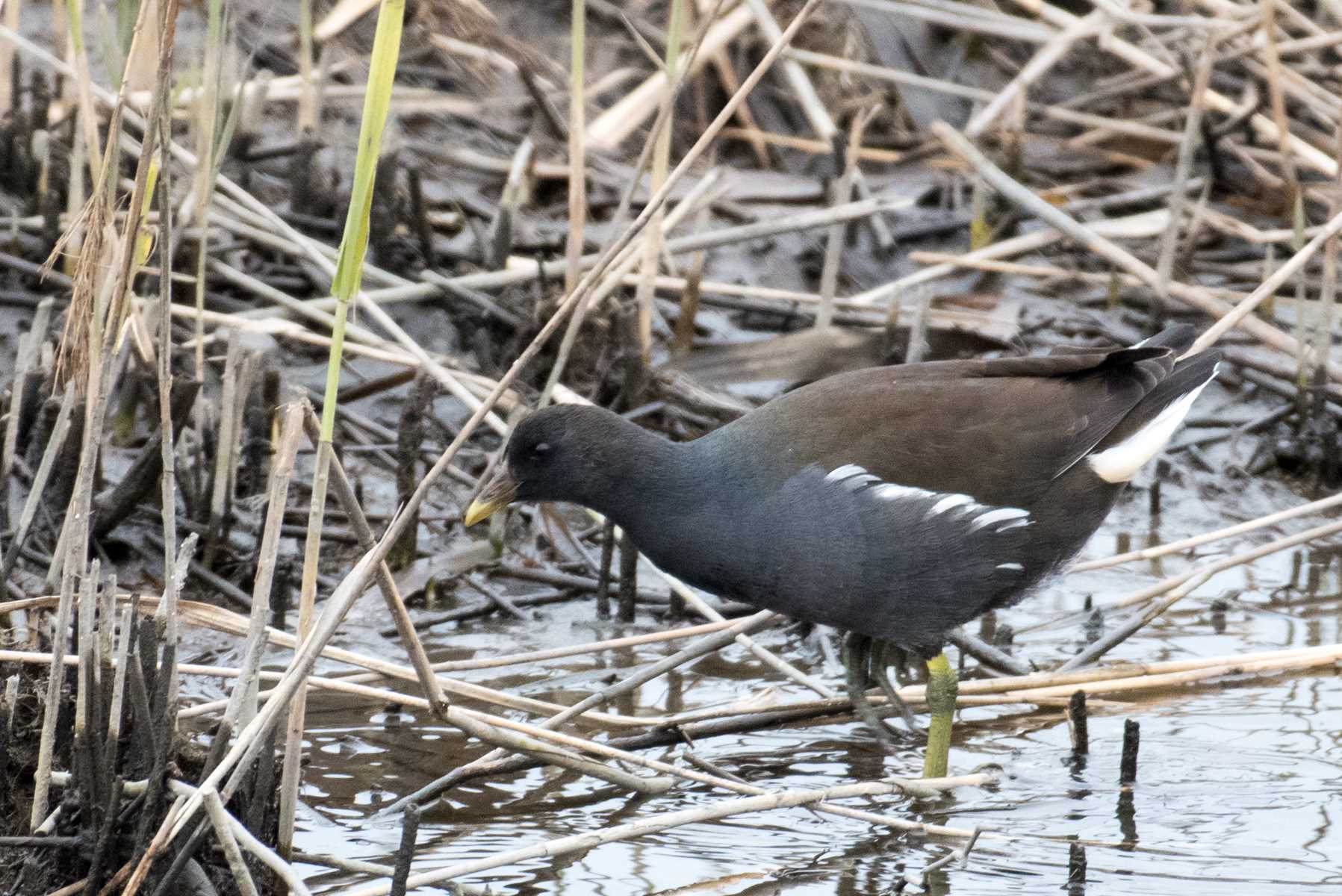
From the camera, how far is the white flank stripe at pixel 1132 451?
327 cm

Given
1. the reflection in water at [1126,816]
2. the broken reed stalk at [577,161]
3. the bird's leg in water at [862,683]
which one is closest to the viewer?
the reflection in water at [1126,816]

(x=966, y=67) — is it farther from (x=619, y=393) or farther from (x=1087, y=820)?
(x=1087, y=820)

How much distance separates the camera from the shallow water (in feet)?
8.92

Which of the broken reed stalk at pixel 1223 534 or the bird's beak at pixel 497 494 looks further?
the broken reed stalk at pixel 1223 534

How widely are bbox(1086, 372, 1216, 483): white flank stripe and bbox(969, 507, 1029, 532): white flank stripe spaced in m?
0.24

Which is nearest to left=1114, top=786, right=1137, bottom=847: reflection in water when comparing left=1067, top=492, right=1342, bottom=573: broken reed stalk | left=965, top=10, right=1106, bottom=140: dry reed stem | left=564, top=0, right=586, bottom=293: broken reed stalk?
left=1067, top=492, right=1342, bottom=573: broken reed stalk

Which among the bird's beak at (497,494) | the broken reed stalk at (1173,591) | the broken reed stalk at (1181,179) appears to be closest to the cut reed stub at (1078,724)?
the broken reed stalk at (1173,591)

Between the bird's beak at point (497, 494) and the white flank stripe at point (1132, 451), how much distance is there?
3.66 feet

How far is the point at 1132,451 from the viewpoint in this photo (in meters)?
3.29

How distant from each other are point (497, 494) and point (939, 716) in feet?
2.97

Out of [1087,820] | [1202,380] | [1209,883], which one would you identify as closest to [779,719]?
[1087,820]

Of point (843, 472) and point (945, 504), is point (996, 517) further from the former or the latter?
point (843, 472)

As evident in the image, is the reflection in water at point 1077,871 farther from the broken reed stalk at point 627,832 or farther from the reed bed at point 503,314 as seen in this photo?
the broken reed stalk at point 627,832

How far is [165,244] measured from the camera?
86.8 inches
